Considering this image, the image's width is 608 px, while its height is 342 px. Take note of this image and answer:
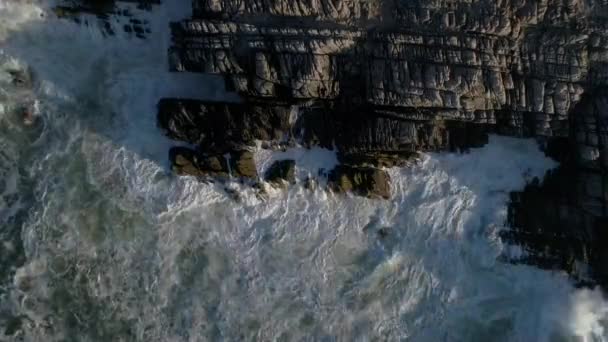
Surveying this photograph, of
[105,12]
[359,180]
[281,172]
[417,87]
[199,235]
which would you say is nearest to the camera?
[417,87]

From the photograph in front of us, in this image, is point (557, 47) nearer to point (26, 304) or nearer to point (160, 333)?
point (160, 333)

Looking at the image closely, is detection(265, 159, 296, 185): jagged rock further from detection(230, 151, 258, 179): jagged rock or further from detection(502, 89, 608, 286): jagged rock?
detection(502, 89, 608, 286): jagged rock

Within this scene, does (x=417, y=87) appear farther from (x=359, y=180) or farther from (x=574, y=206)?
(x=574, y=206)

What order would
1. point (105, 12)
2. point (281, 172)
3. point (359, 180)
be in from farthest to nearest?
1. point (359, 180)
2. point (281, 172)
3. point (105, 12)

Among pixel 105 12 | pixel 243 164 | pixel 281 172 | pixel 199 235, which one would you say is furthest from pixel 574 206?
pixel 105 12

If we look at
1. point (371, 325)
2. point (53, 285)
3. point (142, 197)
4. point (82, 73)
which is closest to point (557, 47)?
point (371, 325)

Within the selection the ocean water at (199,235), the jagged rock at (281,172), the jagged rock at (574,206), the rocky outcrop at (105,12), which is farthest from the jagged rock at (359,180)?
the rocky outcrop at (105,12)
